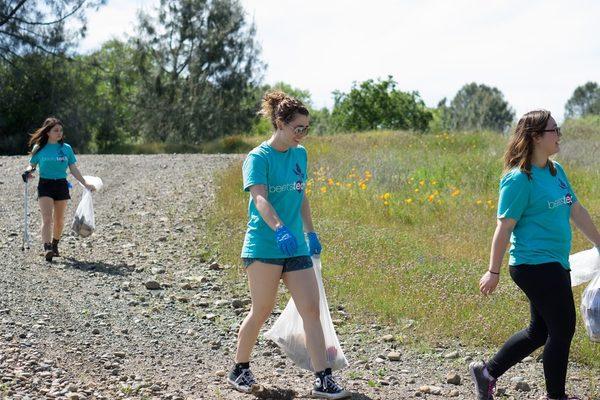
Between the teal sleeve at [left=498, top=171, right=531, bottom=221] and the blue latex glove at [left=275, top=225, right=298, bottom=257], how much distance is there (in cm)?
111

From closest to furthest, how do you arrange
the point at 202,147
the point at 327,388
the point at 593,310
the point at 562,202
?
the point at 562,202
the point at 593,310
the point at 327,388
the point at 202,147

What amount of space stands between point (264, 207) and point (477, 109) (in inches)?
1551

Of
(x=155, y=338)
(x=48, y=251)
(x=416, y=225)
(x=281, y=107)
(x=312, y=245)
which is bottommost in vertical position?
(x=155, y=338)

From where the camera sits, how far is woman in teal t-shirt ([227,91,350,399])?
544 centimetres

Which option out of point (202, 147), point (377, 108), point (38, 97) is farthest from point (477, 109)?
point (38, 97)

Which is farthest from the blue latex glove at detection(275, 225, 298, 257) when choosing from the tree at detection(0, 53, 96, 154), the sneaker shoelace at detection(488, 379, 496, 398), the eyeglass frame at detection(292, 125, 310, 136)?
the tree at detection(0, 53, 96, 154)

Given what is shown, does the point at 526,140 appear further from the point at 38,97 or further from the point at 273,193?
the point at 38,97

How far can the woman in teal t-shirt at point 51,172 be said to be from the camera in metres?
11.0

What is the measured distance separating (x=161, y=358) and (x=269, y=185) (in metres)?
2.05

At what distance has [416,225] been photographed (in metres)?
12.8

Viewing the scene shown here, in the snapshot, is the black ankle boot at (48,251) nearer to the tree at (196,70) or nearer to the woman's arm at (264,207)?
the woman's arm at (264,207)

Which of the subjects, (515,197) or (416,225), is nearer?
(515,197)

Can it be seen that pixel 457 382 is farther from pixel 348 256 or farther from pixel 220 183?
pixel 220 183

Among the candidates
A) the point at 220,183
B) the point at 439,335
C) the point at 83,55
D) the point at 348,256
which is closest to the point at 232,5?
the point at 83,55
